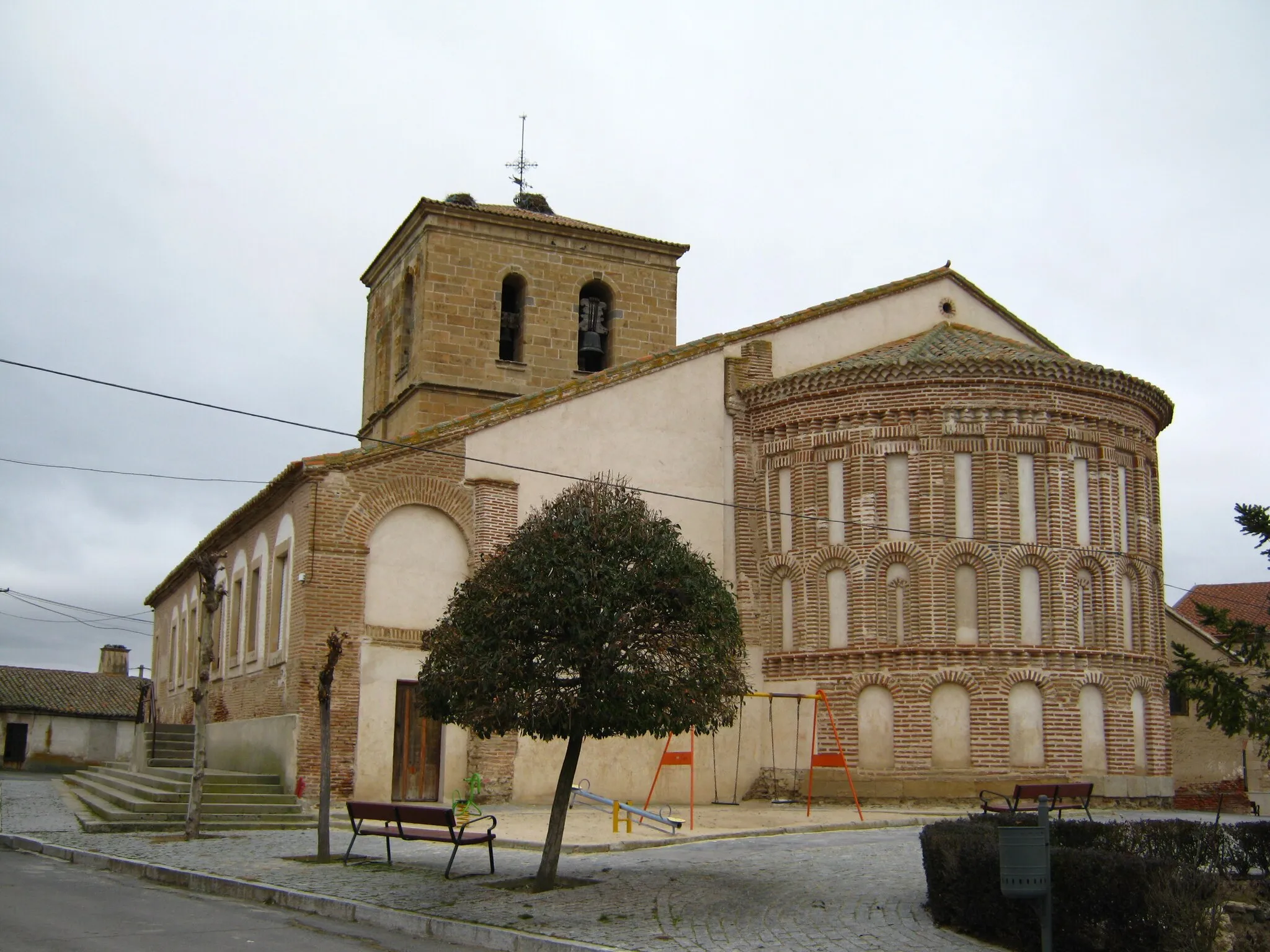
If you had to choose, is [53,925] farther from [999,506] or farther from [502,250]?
[502,250]

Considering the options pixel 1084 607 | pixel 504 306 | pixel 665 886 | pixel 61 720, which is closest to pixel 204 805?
pixel 665 886

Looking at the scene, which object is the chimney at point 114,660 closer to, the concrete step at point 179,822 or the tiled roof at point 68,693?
the tiled roof at point 68,693

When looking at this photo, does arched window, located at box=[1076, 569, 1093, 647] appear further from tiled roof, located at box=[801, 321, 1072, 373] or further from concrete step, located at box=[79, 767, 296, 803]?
concrete step, located at box=[79, 767, 296, 803]

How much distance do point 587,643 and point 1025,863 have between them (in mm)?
4633

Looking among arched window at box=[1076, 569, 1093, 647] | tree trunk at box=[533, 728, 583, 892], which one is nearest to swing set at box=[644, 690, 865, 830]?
arched window at box=[1076, 569, 1093, 647]

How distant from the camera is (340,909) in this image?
1215 cm

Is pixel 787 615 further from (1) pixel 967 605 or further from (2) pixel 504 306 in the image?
(2) pixel 504 306

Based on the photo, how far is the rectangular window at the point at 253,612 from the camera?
2559 centimetres

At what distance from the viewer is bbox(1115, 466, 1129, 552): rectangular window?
24266 mm

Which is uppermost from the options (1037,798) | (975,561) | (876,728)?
(975,561)

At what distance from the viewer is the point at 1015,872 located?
9.16 m

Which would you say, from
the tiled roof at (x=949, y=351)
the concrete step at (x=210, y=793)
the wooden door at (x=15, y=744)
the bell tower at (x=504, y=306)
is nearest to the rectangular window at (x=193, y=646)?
the bell tower at (x=504, y=306)

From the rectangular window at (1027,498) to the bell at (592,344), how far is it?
11332 mm

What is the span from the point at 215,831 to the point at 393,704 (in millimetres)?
3850
